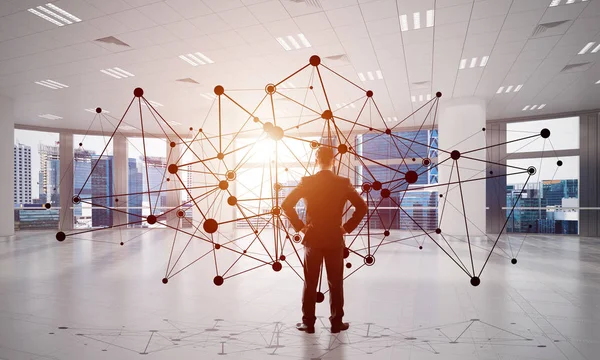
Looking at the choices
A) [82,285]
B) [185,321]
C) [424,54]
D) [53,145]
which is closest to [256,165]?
[53,145]

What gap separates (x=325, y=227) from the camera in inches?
98.9

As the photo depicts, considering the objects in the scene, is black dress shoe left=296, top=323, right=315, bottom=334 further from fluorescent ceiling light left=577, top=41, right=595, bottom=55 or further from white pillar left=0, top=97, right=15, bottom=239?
white pillar left=0, top=97, right=15, bottom=239

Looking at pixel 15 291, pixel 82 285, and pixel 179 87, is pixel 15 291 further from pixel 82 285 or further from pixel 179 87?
pixel 179 87

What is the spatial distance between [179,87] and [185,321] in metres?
6.31

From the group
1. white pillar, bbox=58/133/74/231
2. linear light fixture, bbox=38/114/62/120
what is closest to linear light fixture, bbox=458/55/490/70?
Result: linear light fixture, bbox=38/114/62/120

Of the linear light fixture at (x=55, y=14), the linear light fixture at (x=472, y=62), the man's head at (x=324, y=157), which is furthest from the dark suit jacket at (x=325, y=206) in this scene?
the linear light fixture at (x=472, y=62)

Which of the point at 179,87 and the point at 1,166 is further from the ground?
the point at 179,87

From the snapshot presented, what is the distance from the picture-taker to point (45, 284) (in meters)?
4.27

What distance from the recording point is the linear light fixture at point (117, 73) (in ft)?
22.7

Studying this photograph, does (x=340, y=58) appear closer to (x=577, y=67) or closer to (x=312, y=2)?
(x=312, y=2)

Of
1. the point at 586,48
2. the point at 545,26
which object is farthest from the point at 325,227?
the point at 586,48

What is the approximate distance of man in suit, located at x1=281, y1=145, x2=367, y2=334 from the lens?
2.51m

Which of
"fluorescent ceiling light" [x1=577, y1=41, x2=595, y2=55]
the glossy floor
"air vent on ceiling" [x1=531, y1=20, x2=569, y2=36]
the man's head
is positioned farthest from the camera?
"fluorescent ceiling light" [x1=577, y1=41, x2=595, y2=55]

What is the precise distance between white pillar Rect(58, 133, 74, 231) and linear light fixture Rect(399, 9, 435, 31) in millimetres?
12191
